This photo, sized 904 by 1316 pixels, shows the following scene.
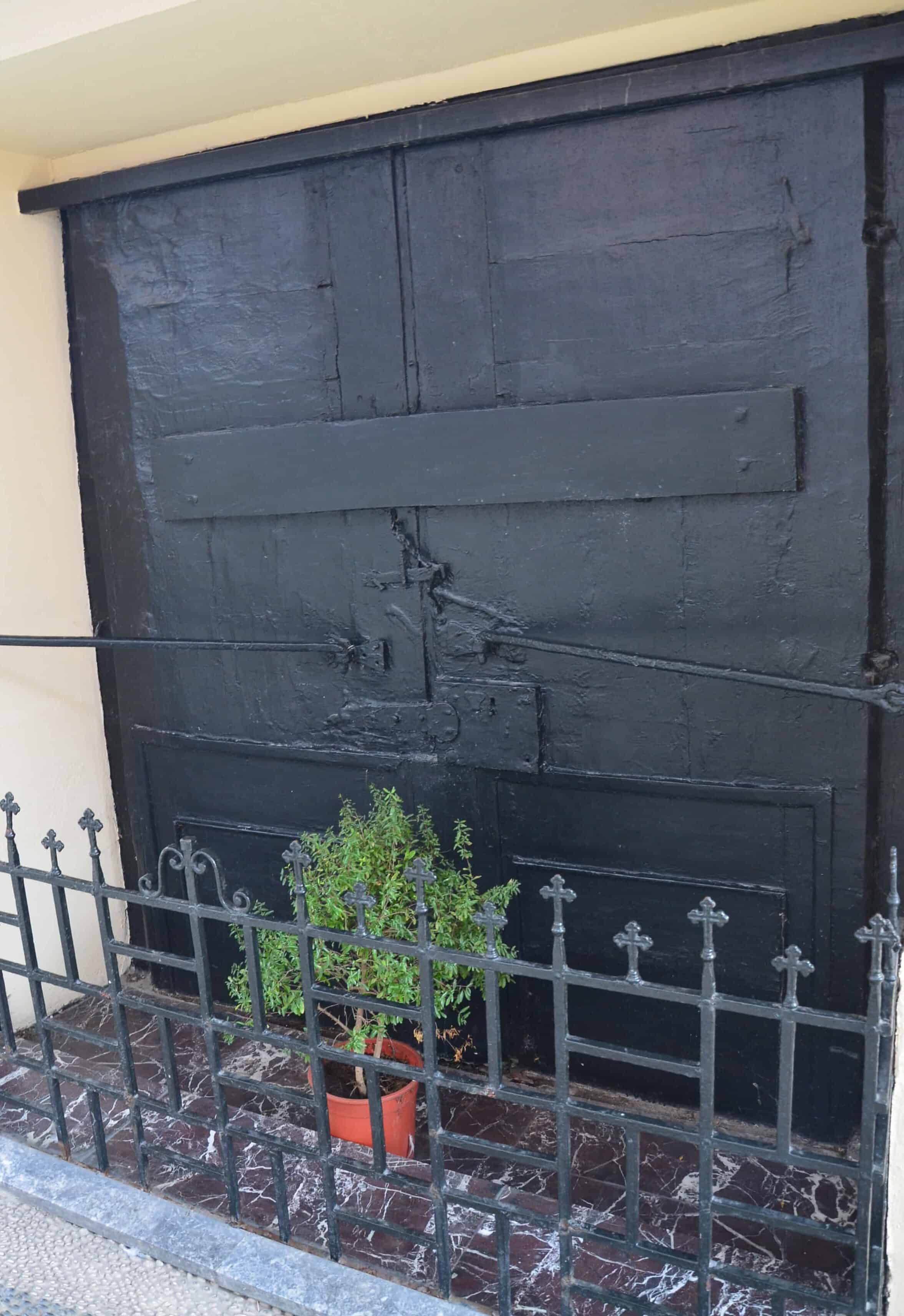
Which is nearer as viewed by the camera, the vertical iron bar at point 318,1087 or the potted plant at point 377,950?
the vertical iron bar at point 318,1087

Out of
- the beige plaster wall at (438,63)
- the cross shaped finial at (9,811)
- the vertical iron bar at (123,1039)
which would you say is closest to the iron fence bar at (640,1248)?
the vertical iron bar at (123,1039)

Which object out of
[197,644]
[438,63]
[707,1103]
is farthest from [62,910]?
[438,63]

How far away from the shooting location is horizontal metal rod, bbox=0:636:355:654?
12.5 ft

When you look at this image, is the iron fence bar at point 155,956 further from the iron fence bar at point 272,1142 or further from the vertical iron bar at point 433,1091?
the vertical iron bar at point 433,1091

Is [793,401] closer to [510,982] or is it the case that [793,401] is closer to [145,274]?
[510,982]

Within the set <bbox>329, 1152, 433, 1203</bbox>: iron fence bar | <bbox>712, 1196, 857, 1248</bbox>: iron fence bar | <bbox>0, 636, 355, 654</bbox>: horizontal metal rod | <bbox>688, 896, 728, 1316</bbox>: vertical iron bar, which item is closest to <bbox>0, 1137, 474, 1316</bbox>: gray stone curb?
<bbox>329, 1152, 433, 1203</bbox>: iron fence bar

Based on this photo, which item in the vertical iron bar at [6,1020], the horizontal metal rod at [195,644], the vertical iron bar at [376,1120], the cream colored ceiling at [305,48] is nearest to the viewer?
the vertical iron bar at [376,1120]

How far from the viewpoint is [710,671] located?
10.1ft

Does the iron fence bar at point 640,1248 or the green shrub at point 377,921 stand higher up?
the green shrub at point 377,921

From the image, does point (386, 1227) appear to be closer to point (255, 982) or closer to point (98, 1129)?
point (255, 982)

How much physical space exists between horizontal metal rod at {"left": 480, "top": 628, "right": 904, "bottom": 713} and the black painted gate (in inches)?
1.9

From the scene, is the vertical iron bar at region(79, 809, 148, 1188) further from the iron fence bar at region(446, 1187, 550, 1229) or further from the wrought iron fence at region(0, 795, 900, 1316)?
the iron fence bar at region(446, 1187, 550, 1229)

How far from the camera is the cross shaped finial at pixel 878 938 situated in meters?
2.05

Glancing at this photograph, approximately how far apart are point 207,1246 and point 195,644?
1942mm
